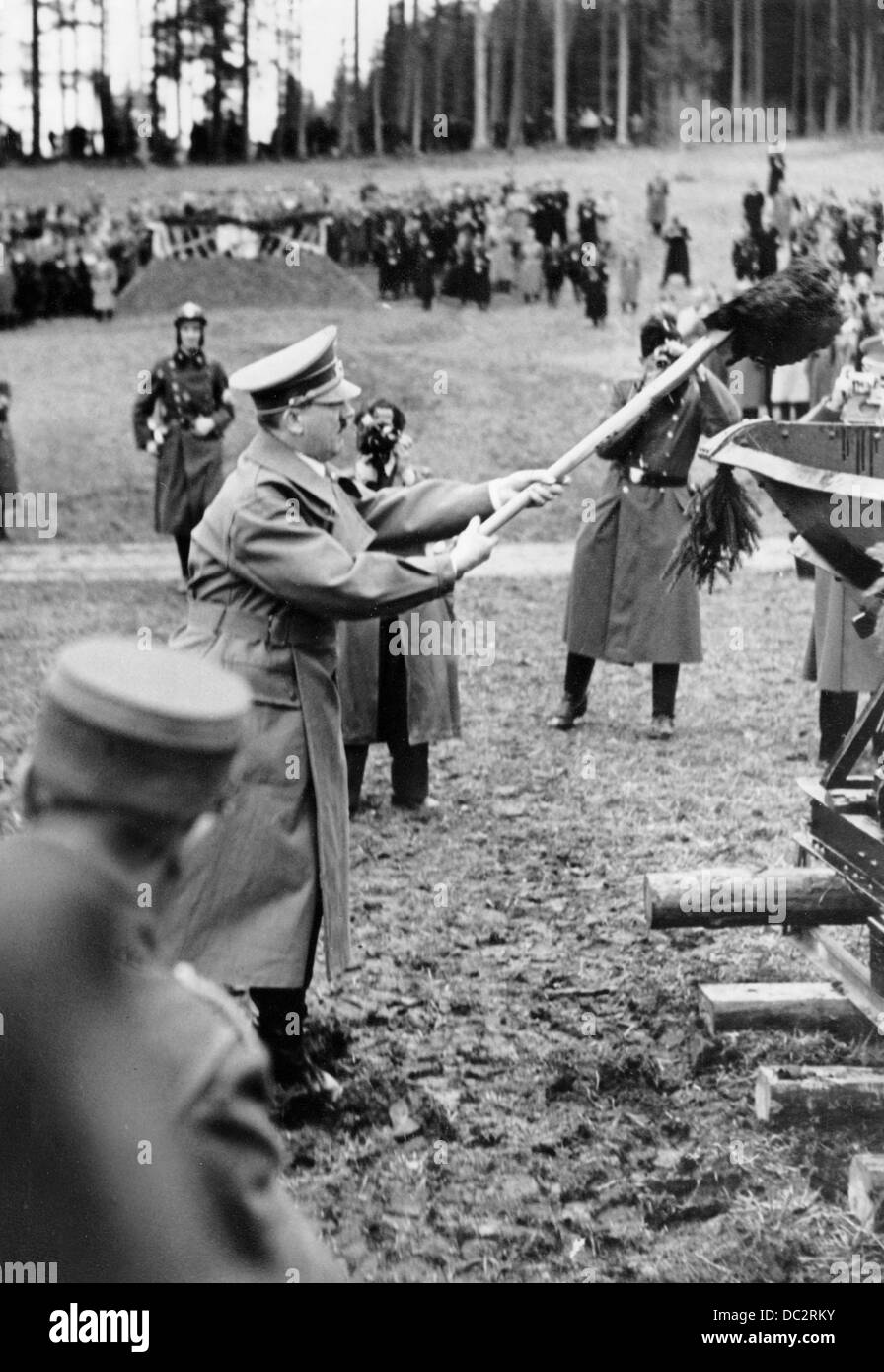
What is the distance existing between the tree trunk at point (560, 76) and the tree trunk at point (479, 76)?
2.64ft

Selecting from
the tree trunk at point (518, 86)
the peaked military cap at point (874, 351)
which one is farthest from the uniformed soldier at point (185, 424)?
the tree trunk at point (518, 86)

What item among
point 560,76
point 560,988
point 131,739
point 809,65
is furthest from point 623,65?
point 131,739

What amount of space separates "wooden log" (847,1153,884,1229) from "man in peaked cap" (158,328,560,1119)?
1284 mm

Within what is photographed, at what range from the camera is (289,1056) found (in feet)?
13.9

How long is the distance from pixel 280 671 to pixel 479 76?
15.9 meters

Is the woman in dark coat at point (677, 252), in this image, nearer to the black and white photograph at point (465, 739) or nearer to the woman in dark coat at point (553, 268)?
the black and white photograph at point (465, 739)

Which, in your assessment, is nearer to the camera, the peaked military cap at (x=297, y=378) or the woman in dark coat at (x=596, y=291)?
the peaked military cap at (x=297, y=378)

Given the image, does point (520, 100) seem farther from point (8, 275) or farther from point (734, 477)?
point (734, 477)

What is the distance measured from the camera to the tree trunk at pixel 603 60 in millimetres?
16109

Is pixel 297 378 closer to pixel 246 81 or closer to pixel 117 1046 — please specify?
pixel 117 1046

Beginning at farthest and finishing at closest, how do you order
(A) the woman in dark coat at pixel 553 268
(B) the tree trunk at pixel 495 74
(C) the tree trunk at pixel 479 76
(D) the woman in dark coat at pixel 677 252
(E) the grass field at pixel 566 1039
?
1. (A) the woman in dark coat at pixel 553 268
2. (C) the tree trunk at pixel 479 76
3. (D) the woman in dark coat at pixel 677 252
4. (B) the tree trunk at pixel 495 74
5. (E) the grass field at pixel 566 1039

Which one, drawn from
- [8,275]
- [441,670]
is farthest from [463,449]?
[441,670]

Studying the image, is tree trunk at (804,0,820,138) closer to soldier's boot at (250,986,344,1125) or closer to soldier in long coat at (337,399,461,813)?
soldier in long coat at (337,399,461,813)
